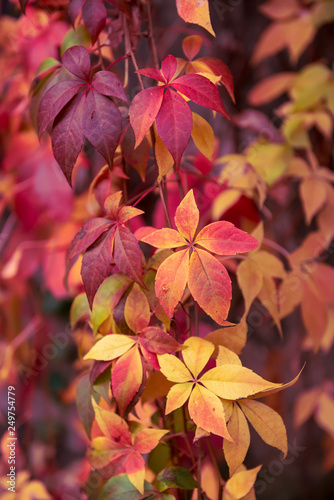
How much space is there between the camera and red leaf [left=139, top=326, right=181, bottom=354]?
1.24 feet

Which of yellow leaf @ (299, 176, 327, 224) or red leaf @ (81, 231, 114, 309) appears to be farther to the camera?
yellow leaf @ (299, 176, 327, 224)

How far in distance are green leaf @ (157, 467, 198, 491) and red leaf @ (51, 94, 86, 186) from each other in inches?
11.5

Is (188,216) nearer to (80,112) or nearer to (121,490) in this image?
(80,112)

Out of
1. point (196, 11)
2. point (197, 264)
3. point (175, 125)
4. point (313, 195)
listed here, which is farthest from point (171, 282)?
point (313, 195)

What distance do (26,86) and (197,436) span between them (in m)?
0.83

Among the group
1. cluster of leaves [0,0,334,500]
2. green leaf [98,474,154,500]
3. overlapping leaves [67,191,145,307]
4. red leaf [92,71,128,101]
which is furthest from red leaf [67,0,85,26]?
green leaf [98,474,154,500]

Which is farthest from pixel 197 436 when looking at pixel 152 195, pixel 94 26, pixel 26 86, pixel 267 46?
pixel 267 46

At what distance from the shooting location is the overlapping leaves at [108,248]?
368 millimetres

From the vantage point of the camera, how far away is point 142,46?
975 millimetres

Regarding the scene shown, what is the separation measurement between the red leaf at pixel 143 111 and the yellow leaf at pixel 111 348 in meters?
0.18

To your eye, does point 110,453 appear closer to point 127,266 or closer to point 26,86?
point 127,266

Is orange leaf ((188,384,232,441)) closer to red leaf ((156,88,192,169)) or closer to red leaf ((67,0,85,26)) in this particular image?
red leaf ((156,88,192,169))

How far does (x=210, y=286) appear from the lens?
0.36 metres

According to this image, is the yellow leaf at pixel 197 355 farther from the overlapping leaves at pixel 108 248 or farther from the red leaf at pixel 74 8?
the red leaf at pixel 74 8
